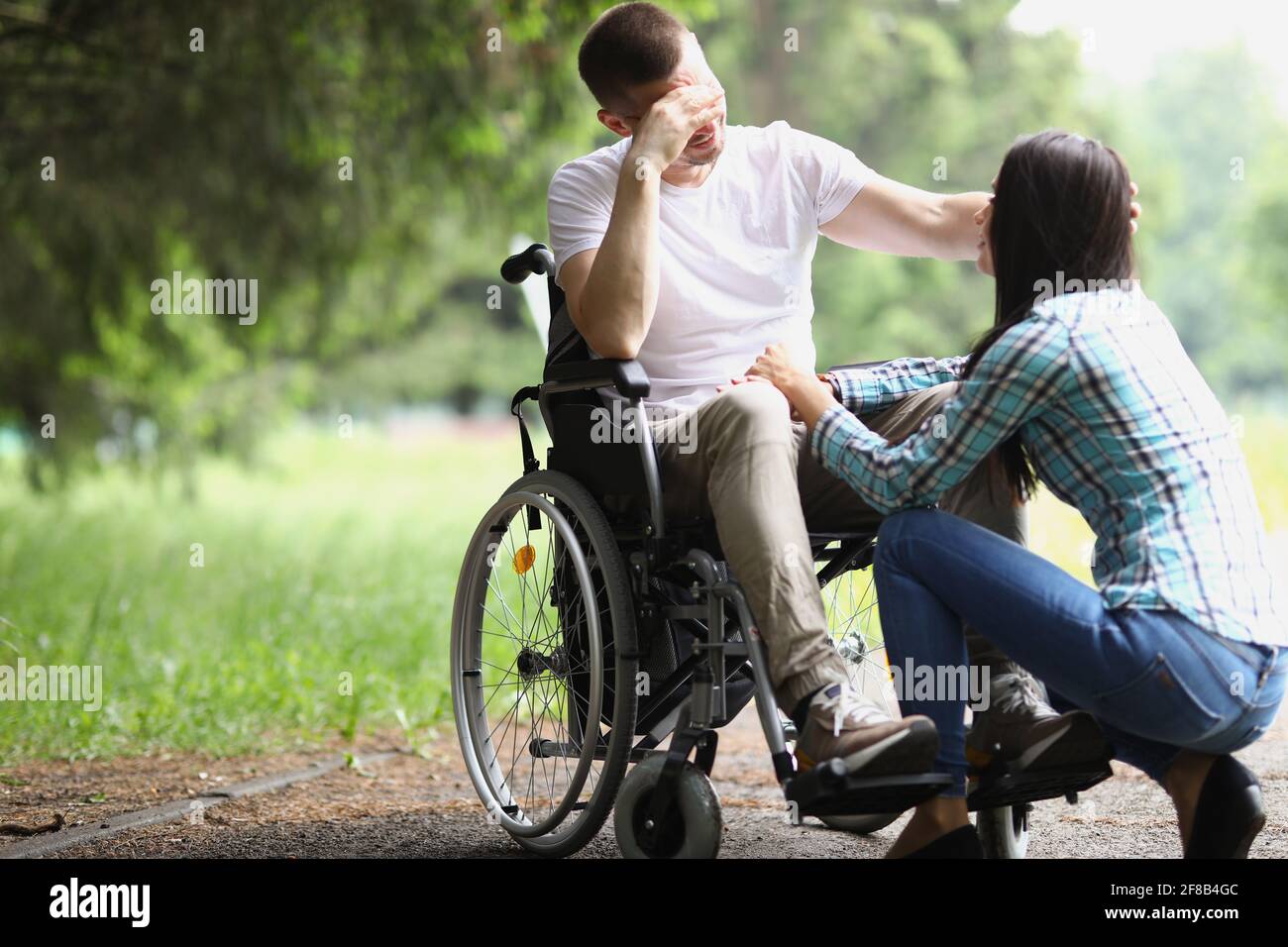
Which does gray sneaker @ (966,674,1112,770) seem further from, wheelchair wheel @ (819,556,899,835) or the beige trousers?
wheelchair wheel @ (819,556,899,835)

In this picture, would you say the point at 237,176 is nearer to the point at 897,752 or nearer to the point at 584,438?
the point at 584,438

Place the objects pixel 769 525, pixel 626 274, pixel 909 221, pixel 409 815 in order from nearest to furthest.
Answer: pixel 769 525 → pixel 626 274 → pixel 909 221 → pixel 409 815

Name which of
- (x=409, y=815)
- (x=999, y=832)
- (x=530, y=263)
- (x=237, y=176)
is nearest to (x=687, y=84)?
(x=530, y=263)

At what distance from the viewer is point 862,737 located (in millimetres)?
2375

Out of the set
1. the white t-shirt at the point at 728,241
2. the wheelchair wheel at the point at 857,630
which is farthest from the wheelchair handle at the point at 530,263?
the wheelchair wheel at the point at 857,630

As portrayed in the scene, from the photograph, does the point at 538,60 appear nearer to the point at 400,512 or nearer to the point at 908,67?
the point at 400,512

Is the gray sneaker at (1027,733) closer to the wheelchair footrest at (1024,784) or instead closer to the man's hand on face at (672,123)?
the wheelchair footrest at (1024,784)

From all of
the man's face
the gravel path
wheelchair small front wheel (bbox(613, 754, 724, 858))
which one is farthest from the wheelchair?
the man's face

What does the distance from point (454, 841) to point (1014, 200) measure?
6.00 ft

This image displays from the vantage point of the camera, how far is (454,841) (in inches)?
129

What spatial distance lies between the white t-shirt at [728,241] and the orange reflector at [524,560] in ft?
1.56

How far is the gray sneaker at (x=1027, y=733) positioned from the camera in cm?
247

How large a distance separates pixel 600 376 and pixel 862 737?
0.89 metres
